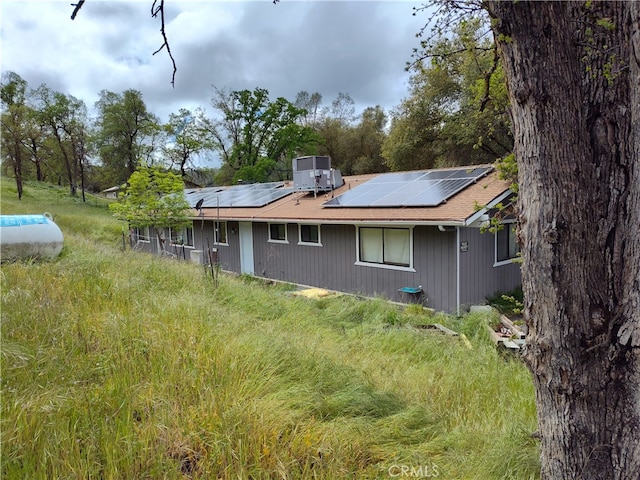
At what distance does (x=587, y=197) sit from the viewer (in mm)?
1654

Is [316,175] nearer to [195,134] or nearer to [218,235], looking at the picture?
[218,235]

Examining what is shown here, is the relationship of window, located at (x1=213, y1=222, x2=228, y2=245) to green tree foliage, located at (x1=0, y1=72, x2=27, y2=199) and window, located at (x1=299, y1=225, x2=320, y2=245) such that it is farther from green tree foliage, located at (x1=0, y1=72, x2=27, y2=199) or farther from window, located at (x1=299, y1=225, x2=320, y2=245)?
green tree foliage, located at (x1=0, y1=72, x2=27, y2=199)

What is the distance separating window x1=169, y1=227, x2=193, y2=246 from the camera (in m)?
17.1

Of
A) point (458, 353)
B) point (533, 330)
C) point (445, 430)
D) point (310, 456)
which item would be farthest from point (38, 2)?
point (458, 353)

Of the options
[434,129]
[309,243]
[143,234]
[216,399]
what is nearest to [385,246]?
[309,243]

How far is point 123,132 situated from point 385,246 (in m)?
35.8

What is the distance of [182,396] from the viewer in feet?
8.73

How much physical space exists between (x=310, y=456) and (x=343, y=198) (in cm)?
1011

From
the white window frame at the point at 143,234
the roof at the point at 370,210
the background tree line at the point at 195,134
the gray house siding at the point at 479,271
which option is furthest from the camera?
the background tree line at the point at 195,134

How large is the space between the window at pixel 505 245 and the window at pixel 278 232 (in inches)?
259

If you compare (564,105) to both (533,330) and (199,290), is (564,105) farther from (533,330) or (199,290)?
(199,290)

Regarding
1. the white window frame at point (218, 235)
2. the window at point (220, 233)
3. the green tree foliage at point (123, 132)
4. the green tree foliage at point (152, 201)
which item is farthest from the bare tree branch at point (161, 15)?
the green tree foliage at point (123, 132)

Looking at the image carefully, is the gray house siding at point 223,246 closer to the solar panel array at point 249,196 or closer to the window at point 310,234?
the solar panel array at point 249,196

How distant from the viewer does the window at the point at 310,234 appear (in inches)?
466
